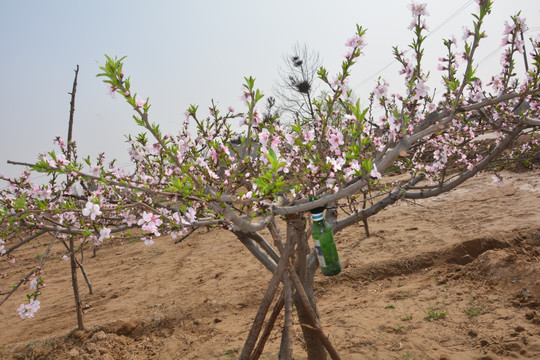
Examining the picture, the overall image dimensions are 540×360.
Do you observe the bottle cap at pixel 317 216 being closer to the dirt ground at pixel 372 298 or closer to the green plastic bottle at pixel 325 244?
the green plastic bottle at pixel 325 244

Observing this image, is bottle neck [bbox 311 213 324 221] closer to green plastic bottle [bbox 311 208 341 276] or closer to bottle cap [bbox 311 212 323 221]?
bottle cap [bbox 311 212 323 221]

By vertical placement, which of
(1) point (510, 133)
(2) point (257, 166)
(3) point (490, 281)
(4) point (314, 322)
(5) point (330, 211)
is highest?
(2) point (257, 166)

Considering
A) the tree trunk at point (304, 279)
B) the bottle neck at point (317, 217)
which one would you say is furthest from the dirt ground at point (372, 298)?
the bottle neck at point (317, 217)

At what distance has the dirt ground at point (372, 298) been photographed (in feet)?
13.2

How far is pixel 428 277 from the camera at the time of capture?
219 inches

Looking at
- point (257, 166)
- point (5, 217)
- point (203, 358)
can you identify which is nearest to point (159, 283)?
point (203, 358)

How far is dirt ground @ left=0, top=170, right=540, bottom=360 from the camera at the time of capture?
4.03m

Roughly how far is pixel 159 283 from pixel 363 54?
7.11 meters

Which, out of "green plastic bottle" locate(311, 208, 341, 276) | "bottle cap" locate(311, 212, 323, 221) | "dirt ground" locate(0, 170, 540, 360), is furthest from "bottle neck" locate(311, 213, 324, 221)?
"dirt ground" locate(0, 170, 540, 360)

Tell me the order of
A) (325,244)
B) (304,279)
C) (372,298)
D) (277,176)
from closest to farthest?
(277,176) → (325,244) → (304,279) → (372,298)

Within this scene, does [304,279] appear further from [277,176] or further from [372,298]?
[372,298]

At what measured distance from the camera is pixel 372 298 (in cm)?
534

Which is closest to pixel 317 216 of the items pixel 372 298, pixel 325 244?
pixel 325 244

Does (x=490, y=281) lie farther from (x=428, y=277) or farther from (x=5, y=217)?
(x=5, y=217)
